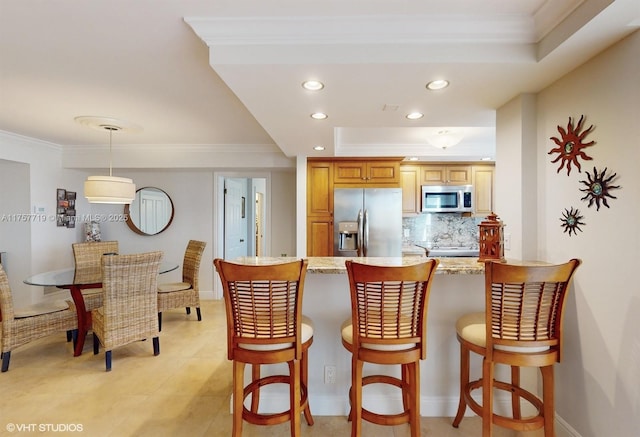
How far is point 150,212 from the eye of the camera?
4.96 meters

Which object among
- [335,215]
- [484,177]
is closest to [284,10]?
[335,215]

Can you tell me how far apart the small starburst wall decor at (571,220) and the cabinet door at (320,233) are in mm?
2637

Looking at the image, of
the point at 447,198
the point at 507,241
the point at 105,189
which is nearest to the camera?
the point at 507,241

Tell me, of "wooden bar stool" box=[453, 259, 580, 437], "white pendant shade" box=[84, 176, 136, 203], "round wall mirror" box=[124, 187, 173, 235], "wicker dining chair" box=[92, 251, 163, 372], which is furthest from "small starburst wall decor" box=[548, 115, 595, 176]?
"round wall mirror" box=[124, 187, 173, 235]

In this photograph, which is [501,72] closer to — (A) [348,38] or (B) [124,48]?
(A) [348,38]

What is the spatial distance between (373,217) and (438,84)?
2231mm

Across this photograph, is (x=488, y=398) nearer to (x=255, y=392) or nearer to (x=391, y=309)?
(x=391, y=309)

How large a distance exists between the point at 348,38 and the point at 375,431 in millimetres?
2227

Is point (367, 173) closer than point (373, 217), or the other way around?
point (373, 217)

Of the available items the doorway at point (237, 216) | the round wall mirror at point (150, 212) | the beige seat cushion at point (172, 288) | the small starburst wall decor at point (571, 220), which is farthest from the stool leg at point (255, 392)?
the round wall mirror at point (150, 212)

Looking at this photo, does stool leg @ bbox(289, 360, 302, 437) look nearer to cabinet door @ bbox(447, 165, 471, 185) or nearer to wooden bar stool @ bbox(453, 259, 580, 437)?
wooden bar stool @ bbox(453, 259, 580, 437)

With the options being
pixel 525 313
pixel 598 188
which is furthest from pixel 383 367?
pixel 598 188

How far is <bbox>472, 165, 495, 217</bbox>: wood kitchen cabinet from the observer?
4.61 metres

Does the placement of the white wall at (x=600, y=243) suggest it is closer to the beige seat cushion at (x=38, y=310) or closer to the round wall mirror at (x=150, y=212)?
the beige seat cushion at (x=38, y=310)
